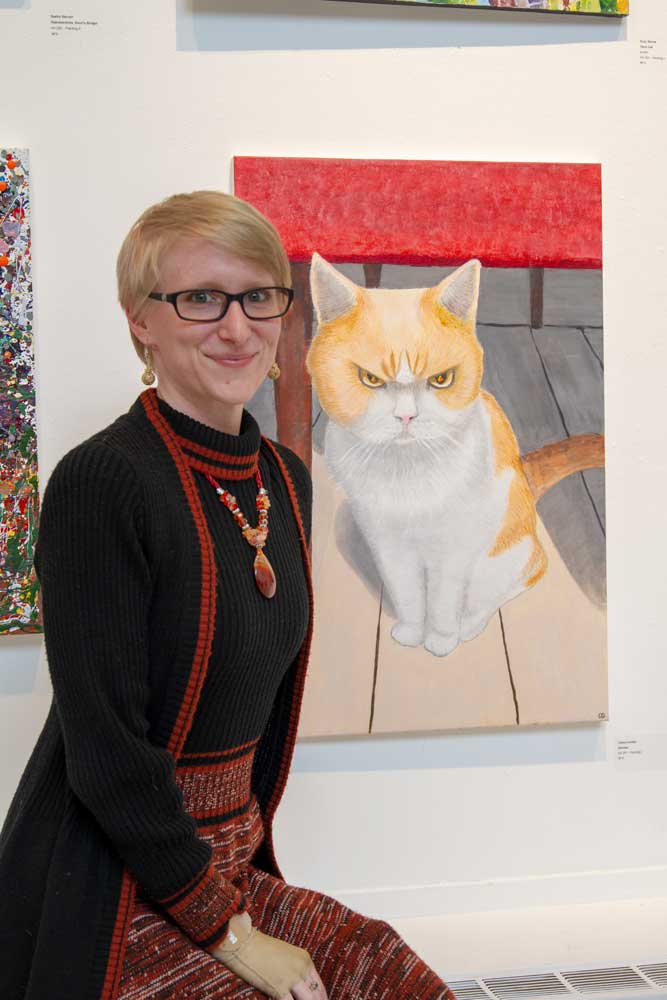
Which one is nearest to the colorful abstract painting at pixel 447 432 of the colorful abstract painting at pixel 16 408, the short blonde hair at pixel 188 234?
the colorful abstract painting at pixel 16 408

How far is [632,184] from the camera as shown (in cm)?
236

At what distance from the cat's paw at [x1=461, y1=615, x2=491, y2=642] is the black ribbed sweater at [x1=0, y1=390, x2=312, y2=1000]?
3.15 ft

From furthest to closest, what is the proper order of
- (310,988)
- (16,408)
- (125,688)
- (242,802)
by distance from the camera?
1. (16,408)
2. (242,802)
3. (310,988)
4. (125,688)

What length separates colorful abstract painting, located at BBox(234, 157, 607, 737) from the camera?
2.24 m

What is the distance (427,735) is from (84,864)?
1.17m

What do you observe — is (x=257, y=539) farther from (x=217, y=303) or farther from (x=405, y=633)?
(x=405, y=633)

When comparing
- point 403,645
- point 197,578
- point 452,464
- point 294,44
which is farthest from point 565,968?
point 294,44

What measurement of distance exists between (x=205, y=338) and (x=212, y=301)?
0.16 feet

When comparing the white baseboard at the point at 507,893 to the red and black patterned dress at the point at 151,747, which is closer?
the red and black patterned dress at the point at 151,747

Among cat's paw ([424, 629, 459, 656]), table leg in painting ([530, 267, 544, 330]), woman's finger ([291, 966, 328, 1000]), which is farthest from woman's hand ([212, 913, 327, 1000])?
table leg in painting ([530, 267, 544, 330])

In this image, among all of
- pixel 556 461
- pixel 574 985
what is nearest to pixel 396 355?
pixel 556 461

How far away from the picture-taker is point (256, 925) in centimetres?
146

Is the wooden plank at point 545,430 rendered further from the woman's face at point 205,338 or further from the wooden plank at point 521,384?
the woman's face at point 205,338

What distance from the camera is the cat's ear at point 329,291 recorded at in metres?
2.23
